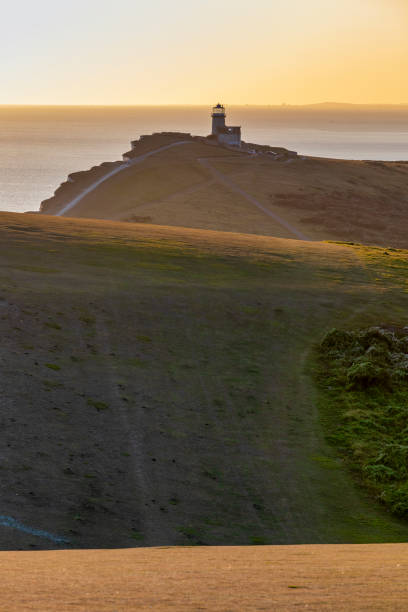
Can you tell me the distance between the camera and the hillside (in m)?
66.2

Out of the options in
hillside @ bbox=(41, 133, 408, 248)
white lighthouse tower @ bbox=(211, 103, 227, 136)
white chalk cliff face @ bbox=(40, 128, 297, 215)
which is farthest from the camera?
white lighthouse tower @ bbox=(211, 103, 227, 136)

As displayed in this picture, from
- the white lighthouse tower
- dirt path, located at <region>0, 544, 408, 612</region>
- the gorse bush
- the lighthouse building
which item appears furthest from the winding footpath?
dirt path, located at <region>0, 544, 408, 612</region>

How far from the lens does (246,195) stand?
7731 cm

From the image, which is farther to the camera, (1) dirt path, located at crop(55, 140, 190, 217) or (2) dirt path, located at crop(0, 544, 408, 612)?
(1) dirt path, located at crop(55, 140, 190, 217)

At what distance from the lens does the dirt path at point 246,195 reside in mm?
65312

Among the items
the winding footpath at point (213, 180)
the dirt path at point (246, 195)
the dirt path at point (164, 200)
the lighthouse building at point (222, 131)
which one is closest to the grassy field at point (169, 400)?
the dirt path at point (246, 195)

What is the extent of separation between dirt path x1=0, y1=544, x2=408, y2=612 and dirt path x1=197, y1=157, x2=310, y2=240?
54.3m

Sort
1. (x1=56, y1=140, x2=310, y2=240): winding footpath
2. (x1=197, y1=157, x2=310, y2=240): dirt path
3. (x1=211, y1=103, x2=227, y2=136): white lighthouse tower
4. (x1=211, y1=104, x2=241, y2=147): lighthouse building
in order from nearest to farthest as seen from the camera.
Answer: (x1=197, y1=157, x2=310, y2=240): dirt path → (x1=56, y1=140, x2=310, y2=240): winding footpath → (x1=211, y1=104, x2=241, y2=147): lighthouse building → (x1=211, y1=103, x2=227, y2=136): white lighthouse tower

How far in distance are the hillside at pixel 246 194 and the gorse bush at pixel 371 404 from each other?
128 feet

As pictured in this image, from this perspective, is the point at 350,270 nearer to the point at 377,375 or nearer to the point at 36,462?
the point at 377,375

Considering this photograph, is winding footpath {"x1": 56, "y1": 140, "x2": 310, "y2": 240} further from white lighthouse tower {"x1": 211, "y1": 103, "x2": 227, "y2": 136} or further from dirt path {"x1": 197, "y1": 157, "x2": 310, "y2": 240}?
white lighthouse tower {"x1": 211, "y1": 103, "x2": 227, "y2": 136}

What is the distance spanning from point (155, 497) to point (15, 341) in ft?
25.3

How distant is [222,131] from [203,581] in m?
108

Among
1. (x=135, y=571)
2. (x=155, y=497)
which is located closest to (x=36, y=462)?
(x=155, y=497)
